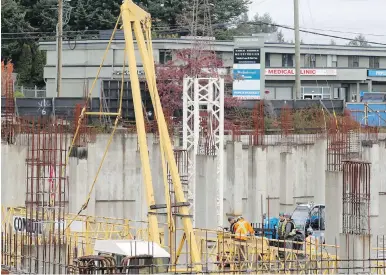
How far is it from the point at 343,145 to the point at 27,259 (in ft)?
36.1

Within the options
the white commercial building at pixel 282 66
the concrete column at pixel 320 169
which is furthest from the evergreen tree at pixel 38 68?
the concrete column at pixel 320 169

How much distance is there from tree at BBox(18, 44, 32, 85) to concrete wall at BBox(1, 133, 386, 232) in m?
25.3

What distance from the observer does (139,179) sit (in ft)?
102

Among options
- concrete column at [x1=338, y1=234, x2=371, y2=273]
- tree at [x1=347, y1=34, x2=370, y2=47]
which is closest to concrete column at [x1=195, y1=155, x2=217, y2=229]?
concrete column at [x1=338, y1=234, x2=371, y2=273]

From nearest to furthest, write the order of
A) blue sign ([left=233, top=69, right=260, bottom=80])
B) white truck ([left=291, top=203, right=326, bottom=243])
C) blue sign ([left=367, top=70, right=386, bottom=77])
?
white truck ([left=291, top=203, right=326, bottom=243]) → blue sign ([left=233, top=69, right=260, bottom=80]) → blue sign ([left=367, top=70, right=386, bottom=77])

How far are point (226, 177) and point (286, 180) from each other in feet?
8.81

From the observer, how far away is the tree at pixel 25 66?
57.0 m

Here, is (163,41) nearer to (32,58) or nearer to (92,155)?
(32,58)

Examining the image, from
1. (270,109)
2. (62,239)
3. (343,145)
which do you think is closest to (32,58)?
(270,109)

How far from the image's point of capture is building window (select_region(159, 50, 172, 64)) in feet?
164

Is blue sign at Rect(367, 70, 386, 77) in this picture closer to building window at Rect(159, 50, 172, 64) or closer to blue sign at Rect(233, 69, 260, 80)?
building window at Rect(159, 50, 172, 64)

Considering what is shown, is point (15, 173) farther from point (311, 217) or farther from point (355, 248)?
point (355, 248)

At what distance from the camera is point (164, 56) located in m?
50.2

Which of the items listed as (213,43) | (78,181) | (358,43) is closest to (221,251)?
(78,181)
